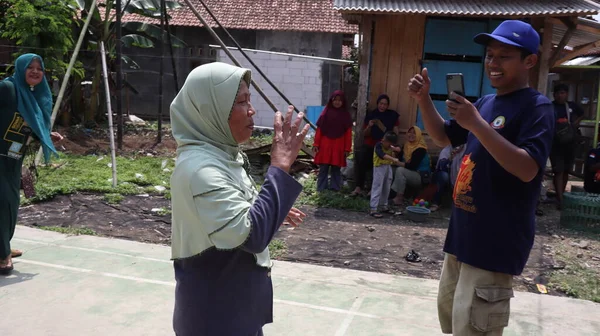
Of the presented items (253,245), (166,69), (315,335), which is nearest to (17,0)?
(166,69)

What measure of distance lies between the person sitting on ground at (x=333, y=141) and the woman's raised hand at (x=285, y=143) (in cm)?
642

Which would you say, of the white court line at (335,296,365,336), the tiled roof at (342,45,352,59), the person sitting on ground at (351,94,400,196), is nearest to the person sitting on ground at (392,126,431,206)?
the person sitting on ground at (351,94,400,196)

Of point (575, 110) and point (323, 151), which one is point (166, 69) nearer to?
point (323, 151)

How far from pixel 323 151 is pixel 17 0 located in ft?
24.7

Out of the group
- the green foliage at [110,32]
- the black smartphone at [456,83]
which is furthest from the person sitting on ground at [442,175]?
the green foliage at [110,32]

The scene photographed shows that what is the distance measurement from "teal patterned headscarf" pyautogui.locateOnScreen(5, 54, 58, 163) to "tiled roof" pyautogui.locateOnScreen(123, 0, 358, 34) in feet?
41.7

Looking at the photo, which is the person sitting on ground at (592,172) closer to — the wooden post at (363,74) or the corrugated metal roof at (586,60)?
the wooden post at (363,74)

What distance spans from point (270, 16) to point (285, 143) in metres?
16.8

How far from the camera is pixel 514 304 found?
4.05 m

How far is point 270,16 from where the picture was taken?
1780 centimetres

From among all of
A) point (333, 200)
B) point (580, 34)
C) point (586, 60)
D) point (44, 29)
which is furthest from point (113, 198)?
point (586, 60)

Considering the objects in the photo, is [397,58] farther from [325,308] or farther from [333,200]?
[325,308]

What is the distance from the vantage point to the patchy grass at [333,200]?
7609 millimetres

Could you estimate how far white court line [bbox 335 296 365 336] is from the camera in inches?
138
